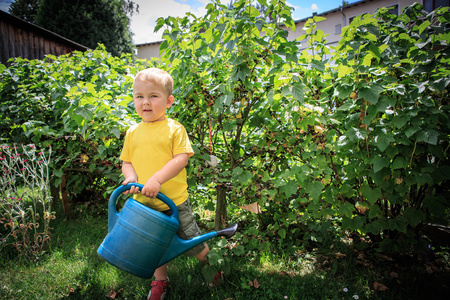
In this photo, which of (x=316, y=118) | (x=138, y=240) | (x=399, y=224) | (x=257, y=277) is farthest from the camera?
(x=257, y=277)

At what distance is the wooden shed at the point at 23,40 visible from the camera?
878cm

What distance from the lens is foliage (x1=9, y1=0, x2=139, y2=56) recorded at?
1720cm

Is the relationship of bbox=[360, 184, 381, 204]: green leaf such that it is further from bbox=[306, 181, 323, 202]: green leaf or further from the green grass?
the green grass

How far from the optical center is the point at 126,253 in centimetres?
134

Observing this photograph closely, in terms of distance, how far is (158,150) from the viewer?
1518 millimetres

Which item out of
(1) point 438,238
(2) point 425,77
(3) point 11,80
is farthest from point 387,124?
(3) point 11,80

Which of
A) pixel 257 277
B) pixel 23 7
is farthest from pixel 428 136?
pixel 23 7

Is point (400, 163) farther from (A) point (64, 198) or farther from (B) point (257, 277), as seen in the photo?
(A) point (64, 198)

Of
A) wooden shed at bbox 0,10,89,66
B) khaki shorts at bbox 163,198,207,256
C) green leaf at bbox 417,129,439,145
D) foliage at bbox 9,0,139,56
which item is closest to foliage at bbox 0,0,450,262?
green leaf at bbox 417,129,439,145

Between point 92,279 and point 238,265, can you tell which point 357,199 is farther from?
point 92,279

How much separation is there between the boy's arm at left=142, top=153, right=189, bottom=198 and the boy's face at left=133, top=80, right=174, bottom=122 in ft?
0.88

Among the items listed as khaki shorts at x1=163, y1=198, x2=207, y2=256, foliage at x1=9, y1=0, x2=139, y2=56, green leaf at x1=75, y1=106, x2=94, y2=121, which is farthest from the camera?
foliage at x1=9, y1=0, x2=139, y2=56

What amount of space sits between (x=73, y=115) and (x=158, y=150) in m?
0.85

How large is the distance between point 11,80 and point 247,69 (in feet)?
9.39
